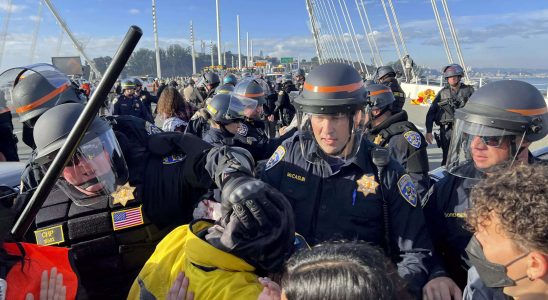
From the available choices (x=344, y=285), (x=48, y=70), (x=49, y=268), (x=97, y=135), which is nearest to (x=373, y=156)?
(x=344, y=285)

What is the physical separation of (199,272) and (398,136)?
3.02m

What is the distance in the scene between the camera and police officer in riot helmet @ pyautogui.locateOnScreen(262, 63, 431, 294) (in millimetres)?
2062

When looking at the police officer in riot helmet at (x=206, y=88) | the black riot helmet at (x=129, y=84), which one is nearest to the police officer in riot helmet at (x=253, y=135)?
the police officer in riot helmet at (x=206, y=88)

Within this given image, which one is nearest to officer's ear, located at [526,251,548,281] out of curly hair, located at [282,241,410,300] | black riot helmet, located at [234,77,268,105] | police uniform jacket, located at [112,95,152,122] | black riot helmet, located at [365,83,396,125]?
curly hair, located at [282,241,410,300]

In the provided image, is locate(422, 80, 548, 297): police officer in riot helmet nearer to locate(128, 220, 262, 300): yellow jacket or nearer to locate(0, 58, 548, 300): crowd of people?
locate(0, 58, 548, 300): crowd of people

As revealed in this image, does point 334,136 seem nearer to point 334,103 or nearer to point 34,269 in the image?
point 334,103

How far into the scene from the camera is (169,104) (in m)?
5.88

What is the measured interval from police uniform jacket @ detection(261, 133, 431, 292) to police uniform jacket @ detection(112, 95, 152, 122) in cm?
751

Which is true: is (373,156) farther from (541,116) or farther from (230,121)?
(230,121)

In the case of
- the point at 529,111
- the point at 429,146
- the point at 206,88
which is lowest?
the point at 429,146

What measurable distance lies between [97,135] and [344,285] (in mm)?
1454

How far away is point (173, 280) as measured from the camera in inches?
54.3

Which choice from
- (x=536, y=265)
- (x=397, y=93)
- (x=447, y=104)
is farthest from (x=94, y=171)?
(x=447, y=104)

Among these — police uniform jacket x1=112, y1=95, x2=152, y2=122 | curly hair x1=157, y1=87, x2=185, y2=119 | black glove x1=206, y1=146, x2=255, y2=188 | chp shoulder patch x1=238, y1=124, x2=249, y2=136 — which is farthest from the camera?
police uniform jacket x1=112, y1=95, x2=152, y2=122
